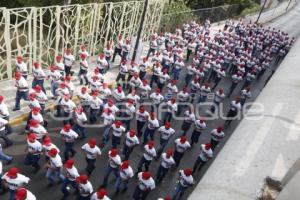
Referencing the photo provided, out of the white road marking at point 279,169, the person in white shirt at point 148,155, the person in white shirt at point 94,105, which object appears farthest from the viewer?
the person in white shirt at point 94,105

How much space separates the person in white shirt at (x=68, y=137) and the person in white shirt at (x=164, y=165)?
9.39 ft

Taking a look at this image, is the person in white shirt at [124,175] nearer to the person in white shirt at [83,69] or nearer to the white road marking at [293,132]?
the white road marking at [293,132]

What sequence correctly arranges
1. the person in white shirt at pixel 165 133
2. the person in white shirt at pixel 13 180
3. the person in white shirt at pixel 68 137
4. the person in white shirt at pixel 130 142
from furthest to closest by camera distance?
the person in white shirt at pixel 165 133 < the person in white shirt at pixel 130 142 < the person in white shirt at pixel 68 137 < the person in white shirt at pixel 13 180

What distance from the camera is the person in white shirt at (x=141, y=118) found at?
14.8m

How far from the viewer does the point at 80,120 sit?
44.7 feet

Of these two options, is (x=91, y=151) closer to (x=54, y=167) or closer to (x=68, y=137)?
(x=68, y=137)

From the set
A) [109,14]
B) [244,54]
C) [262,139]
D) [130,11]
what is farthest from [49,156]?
[244,54]

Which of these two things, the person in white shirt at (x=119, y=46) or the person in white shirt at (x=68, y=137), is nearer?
the person in white shirt at (x=68, y=137)

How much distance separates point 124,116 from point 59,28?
6129mm

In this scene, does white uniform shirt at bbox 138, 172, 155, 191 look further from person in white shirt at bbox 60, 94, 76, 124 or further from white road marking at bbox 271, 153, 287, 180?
white road marking at bbox 271, 153, 287, 180

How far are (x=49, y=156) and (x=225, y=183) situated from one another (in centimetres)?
650

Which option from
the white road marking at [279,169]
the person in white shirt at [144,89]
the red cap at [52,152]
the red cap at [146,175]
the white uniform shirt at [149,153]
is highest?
the white road marking at [279,169]

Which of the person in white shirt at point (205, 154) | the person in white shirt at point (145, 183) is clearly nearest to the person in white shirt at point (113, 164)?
the person in white shirt at point (145, 183)

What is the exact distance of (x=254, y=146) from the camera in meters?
7.09
